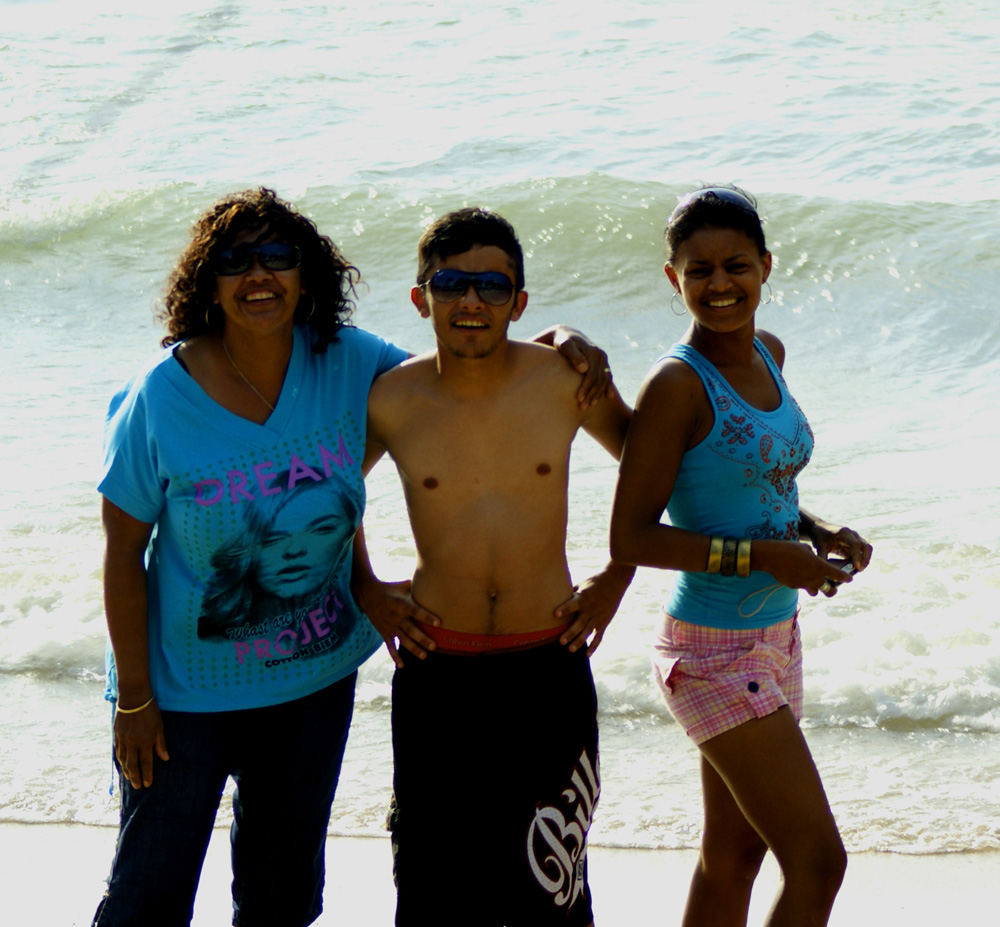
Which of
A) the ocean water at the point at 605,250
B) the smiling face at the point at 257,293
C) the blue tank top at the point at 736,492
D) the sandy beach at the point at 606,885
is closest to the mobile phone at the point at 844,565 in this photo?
the blue tank top at the point at 736,492

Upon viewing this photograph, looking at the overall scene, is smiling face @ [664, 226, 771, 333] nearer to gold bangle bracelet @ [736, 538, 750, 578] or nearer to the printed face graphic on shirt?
gold bangle bracelet @ [736, 538, 750, 578]

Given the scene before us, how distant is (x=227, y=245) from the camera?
246cm

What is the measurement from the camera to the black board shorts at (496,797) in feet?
8.02

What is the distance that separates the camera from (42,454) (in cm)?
724

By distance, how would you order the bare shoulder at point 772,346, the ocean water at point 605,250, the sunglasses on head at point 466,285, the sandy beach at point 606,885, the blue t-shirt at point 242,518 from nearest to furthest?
the blue t-shirt at point 242,518 < the sunglasses on head at point 466,285 < the bare shoulder at point 772,346 < the sandy beach at point 606,885 < the ocean water at point 605,250

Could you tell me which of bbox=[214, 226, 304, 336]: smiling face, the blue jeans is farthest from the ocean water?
bbox=[214, 226, 304, 336]: smiling face

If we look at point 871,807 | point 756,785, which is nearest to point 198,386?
point 756,785

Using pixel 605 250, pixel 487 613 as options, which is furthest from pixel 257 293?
pixel 605 250

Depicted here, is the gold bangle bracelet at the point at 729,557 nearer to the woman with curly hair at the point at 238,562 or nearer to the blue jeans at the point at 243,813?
the woman with curly hair at the point at 238,562

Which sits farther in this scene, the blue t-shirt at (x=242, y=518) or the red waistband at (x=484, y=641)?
the red waistband at (x=484, y=641)

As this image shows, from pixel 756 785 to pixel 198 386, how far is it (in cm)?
137

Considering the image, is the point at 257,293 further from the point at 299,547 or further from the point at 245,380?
the point at 299,547

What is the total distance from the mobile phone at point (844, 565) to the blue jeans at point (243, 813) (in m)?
1.08

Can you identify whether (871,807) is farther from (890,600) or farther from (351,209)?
(351,209)
